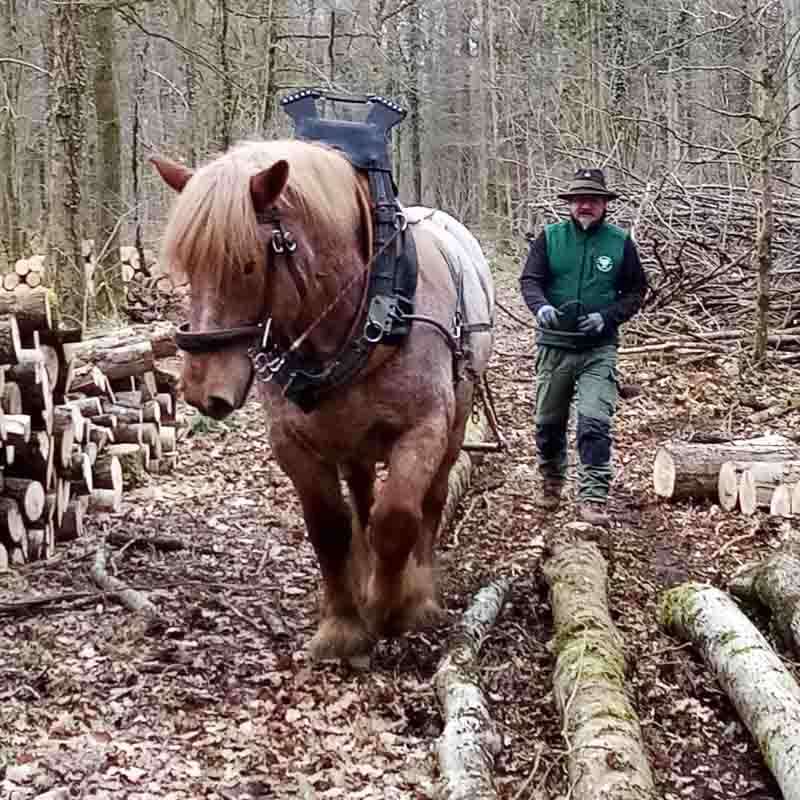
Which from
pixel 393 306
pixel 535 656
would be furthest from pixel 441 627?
pixel 393 306

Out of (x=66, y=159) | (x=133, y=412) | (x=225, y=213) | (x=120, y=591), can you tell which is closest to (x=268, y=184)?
(x=225, y=213)

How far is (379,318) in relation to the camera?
3.79 metres

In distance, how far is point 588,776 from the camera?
9.45ft

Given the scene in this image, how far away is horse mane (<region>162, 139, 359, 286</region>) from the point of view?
322 cm

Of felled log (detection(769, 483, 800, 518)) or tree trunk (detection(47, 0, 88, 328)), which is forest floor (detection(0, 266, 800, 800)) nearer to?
felled log (detection(769, 483, 800, 518))

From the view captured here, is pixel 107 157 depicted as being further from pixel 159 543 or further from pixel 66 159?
pixel 159 543

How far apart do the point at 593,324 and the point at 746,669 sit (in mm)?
2319

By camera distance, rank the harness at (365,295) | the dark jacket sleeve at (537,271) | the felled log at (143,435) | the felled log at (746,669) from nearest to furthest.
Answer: the felled log at (746,669) → the harness at (365,295) → the dark jacket sleeve at (537,271) → the felled log at (143,435)

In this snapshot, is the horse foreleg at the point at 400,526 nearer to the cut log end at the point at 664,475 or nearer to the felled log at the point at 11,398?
the felled log at the point at 11,398

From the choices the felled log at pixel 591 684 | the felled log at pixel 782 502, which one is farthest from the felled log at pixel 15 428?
the felled log at pixel 782 502

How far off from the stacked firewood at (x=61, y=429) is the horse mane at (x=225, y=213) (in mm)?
2196

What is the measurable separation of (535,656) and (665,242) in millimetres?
8182

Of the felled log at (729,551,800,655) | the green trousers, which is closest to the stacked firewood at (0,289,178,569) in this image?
the green trousers

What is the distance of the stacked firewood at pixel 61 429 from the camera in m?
5.23
